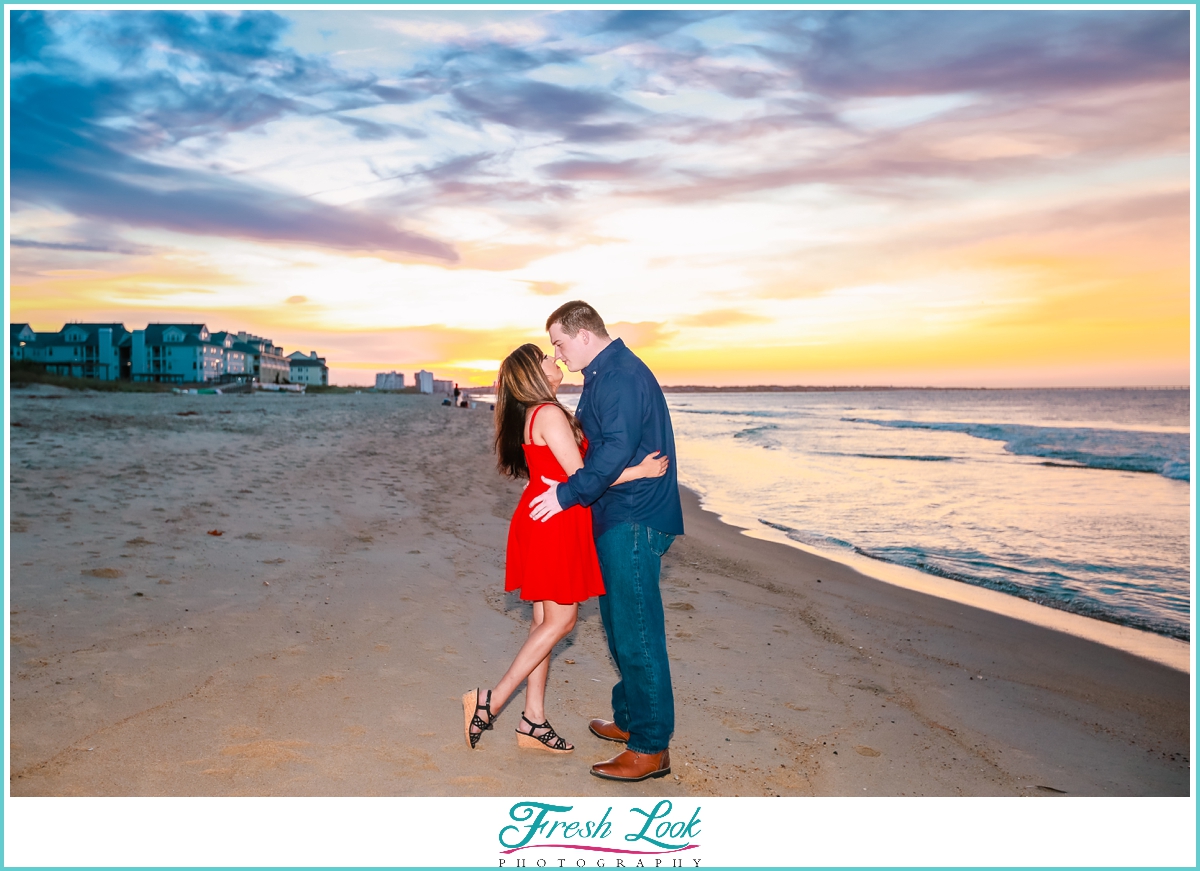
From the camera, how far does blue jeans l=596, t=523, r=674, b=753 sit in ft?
11.2

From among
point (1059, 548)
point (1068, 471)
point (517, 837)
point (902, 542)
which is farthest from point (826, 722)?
point (1068, 471)

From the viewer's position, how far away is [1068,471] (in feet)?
67.5

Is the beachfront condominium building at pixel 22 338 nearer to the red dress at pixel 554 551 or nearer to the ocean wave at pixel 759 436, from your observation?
the ocean wave at pixel 759 436

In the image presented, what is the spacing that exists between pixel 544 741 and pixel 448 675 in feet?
3.52

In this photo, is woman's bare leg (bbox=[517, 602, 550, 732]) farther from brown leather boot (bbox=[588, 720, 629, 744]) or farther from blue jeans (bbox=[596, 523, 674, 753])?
blue jeans (bbox=[596, 523, 674, 753])

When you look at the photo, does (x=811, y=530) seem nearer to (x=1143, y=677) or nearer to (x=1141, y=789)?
(x=1143, y=677)

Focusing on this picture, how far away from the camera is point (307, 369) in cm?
13025

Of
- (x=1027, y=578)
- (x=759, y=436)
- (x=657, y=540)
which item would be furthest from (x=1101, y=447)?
(x=657, y=540)

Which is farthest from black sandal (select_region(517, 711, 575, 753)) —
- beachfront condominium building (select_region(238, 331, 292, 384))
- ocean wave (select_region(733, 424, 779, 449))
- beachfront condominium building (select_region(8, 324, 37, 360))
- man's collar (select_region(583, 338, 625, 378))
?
beachfront condominium building (select_region(238, 331, 292, 384))

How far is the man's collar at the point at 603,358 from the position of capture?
335 centimetres

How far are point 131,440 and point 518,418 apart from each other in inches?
582

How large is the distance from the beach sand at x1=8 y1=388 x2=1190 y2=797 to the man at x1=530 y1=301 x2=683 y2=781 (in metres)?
0.29

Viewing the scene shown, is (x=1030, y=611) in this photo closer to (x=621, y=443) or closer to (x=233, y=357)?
(x=621, y=443)

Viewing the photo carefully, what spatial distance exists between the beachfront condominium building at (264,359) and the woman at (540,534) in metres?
100
